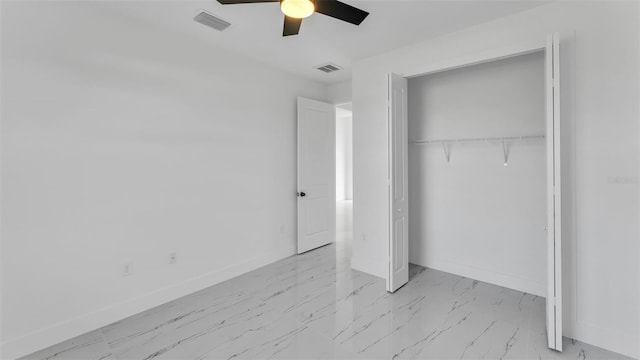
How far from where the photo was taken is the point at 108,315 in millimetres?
2562

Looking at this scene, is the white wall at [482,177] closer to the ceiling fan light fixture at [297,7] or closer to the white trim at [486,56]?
the white trim at [486,56]

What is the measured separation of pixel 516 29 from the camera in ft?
8.68

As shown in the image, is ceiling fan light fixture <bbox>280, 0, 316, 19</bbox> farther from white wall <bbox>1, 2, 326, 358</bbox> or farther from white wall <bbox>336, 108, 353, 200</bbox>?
white wall <bbox>336, 108, 353, 200</bbox>

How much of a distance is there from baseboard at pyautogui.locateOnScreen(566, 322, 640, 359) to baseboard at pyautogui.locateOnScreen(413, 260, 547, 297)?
68 cm

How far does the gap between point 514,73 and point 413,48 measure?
1.07m

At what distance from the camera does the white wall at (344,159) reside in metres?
10.7

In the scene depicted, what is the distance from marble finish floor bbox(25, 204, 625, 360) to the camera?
218 centimetres

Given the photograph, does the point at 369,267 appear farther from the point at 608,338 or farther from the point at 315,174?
the point at 608,338

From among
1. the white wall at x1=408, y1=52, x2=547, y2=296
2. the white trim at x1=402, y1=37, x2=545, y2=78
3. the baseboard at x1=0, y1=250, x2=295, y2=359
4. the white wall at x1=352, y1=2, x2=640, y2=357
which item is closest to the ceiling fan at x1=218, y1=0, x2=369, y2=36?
the white trim at x1=402, y1=37, x2=545, y2=78

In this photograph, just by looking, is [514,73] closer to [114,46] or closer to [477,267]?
[477,267]

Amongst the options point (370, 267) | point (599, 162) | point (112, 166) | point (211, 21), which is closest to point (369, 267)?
point (370, 267)

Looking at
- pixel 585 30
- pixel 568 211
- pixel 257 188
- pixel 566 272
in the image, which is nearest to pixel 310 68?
pixel 257 188

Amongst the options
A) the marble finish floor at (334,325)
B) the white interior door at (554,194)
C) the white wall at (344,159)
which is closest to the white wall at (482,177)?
the marble finish floor at (334,325)

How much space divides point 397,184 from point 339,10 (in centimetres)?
184
